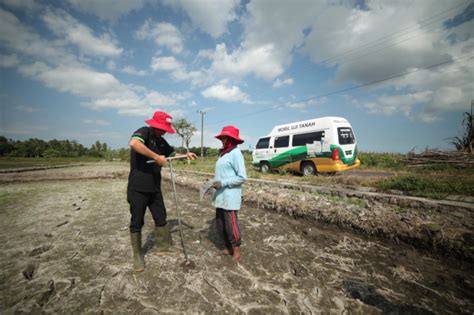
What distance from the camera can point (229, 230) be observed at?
3.01 meters

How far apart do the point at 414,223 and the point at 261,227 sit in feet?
9.00

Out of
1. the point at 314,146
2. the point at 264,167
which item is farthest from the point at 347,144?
the point at 264,167

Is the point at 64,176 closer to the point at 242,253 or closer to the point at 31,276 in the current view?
the point at 31,276

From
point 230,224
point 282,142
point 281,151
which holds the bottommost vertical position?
point 230,224

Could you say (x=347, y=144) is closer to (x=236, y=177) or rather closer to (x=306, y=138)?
(x=306, y=138)

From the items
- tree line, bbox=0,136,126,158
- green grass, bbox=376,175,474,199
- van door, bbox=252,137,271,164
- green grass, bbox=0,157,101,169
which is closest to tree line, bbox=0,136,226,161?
tree line, bbox=0,136,126,158

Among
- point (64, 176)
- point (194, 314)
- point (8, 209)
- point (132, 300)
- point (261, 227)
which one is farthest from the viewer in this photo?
point (64, 176)

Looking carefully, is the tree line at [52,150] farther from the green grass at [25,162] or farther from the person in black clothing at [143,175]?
the person in black clothing at [143,175]

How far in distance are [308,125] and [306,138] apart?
1.99ft

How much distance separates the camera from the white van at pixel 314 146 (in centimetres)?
828

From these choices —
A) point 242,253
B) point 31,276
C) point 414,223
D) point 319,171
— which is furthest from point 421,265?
point 319,171

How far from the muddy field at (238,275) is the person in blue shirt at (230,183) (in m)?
0.55

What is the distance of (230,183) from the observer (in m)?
2.85

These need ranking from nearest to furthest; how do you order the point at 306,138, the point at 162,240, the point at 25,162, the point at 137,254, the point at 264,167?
the point at 137,254 < the point at 162,240 < the point at 306,138 < the point at 264,167 < the point at 25,162
